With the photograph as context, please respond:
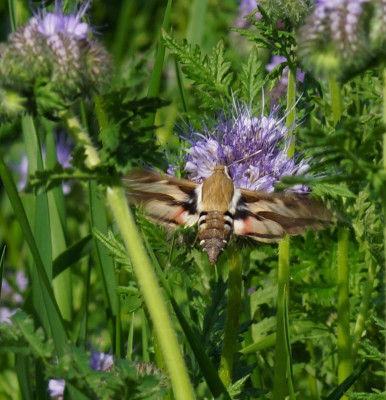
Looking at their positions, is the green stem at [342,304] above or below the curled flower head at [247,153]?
below

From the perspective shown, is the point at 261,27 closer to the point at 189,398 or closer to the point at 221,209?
the point at 221,209

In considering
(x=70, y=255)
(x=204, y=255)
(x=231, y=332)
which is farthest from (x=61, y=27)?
(x=70, y=255)

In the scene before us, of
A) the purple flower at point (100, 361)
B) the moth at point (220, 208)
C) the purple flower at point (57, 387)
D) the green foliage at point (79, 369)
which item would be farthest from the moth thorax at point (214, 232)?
the purple flower at point (57, 387)

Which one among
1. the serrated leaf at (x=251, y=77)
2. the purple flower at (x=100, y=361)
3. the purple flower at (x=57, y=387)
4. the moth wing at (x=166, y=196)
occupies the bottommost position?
the purple flower at (x=57, y=387)

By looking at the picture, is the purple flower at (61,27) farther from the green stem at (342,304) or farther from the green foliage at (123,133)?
the green stem at (342,304)

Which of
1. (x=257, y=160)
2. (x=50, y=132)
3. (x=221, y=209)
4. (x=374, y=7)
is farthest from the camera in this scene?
(x=50, y=132)

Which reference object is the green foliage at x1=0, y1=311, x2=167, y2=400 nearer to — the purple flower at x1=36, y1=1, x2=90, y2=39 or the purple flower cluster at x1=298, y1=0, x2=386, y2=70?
the purple flower at x1=36, y1=1, x2=90, y2=39

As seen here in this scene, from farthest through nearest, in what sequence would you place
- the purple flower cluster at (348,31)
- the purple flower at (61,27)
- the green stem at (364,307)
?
the green stem at (364,307) < the purple flower at (61,27) < the purple flower cluster at (348,31)

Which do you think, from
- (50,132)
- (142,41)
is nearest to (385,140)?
(50,132)

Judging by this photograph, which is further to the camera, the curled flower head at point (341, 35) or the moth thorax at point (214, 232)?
the moth thorax at point (214, 232)
